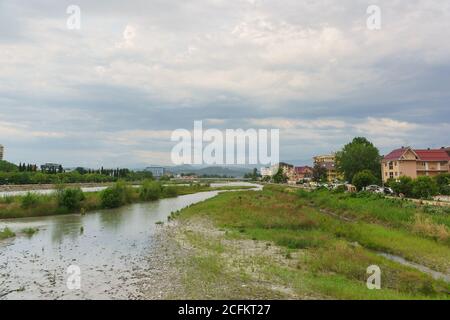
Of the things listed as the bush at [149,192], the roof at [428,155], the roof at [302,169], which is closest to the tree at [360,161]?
the roof at [428,155]

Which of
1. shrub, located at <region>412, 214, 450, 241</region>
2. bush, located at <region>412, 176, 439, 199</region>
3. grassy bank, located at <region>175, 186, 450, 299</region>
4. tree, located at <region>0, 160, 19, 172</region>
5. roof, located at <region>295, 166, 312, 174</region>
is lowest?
grassy bank, located at <region>175, 186, 450, 299</region>

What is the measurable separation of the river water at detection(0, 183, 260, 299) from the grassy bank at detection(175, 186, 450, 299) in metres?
3.05

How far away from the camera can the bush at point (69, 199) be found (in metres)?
43.0

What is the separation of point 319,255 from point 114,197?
127 ft

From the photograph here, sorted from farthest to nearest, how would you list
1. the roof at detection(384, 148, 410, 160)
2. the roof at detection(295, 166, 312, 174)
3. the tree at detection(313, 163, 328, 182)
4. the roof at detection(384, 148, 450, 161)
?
the roof at detection(295, 166, 312, 174) → the tree at detection(313, 163, 328, 182) → the roof at detection(384, 148, 410, 160) → the roof at detection(384, 148, 450, 161)

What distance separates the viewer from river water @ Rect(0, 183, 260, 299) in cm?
1370

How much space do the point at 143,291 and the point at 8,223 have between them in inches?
1111

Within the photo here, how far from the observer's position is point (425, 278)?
557 inches

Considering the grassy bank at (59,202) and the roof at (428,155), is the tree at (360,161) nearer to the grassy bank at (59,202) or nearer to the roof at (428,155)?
the roof at (428,155)

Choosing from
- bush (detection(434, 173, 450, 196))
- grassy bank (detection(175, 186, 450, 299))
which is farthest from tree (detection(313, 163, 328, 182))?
grassy bank (detection(175, 186, 450, 299))

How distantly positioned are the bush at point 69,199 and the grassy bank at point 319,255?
1943cm

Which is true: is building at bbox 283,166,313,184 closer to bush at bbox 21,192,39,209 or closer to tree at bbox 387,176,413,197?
tree at bbox 387,176,413,197
